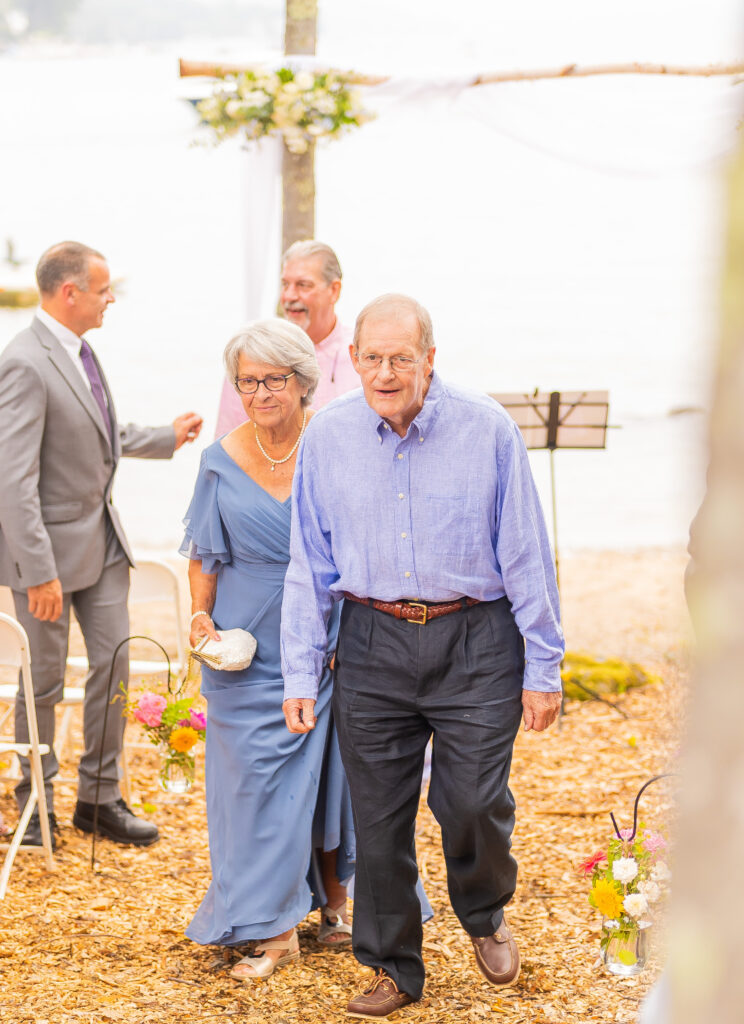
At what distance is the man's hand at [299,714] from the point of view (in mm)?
3396

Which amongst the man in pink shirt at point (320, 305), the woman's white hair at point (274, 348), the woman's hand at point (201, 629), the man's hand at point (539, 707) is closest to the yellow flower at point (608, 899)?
the man's hand at point (539, 707)

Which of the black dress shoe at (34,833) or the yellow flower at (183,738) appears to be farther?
the black dress shoe at (34,833)

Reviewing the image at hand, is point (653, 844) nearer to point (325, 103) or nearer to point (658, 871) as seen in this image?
point (658, 871)

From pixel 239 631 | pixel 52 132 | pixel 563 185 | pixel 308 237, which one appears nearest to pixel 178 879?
pixel 239 631

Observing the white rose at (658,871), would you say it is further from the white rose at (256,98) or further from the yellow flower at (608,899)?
the white rose at (256,98)

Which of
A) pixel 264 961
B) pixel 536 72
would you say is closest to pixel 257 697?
pixel 264 961

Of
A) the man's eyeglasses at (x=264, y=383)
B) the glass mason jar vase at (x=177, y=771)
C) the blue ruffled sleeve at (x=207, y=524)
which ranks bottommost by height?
→ the glass mason jar vase at (x=177, y=771)

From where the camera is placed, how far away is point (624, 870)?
343cm

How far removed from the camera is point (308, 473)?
339 cm

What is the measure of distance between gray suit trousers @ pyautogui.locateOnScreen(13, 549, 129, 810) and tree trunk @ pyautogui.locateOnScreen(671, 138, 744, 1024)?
163 inches

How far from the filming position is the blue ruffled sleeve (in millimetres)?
3713

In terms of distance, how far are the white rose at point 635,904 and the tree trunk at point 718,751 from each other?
2834 millimetres

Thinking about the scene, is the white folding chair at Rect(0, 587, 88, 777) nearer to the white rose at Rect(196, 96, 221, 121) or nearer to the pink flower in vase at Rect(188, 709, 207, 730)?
the pink flower in vase at Rect(188, 709, 207, 730)

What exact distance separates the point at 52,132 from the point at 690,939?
26.4ft
